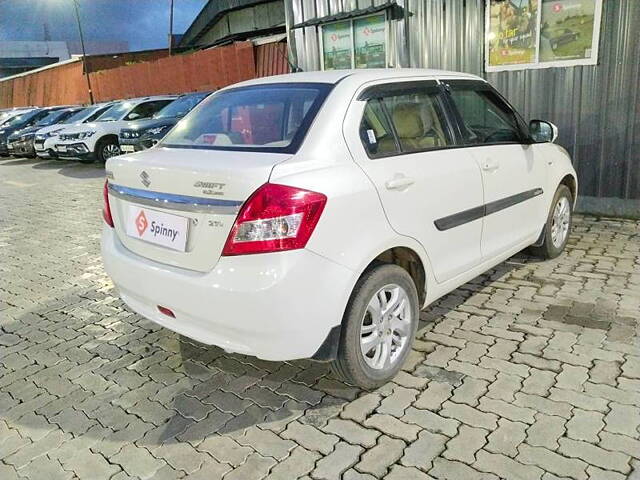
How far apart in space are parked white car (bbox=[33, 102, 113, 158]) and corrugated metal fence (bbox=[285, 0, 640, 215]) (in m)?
10.2

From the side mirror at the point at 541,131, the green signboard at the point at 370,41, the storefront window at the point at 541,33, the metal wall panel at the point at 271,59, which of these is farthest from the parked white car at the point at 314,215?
the metal wall panel at the point at 271,59

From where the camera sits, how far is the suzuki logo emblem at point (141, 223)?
9.44 ft

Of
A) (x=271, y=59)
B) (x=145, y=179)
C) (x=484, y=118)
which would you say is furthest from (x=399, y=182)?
(x=271, y=59)

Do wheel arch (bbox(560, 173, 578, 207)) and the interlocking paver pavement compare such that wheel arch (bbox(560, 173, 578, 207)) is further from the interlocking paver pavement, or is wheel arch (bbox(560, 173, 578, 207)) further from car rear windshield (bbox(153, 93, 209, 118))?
car rear windshield (bbox(153, 93, 209, 118))

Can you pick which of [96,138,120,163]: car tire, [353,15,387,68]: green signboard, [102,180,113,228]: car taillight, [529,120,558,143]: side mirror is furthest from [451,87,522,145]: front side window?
[96,138,120,163]: car tire

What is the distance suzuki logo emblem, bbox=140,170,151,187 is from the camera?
2824 millimetres

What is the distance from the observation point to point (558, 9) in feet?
20.6

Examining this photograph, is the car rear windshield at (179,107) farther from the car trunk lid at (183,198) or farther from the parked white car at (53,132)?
the car trunk lid at (183,198)

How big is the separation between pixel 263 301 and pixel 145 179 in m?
0.99

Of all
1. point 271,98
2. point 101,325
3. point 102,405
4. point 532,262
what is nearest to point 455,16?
point 532,262

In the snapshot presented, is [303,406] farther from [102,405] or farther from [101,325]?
[101,325]

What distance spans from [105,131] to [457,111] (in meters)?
11.5

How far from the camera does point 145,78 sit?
83.4ft

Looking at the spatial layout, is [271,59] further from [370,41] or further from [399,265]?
[399,265]
